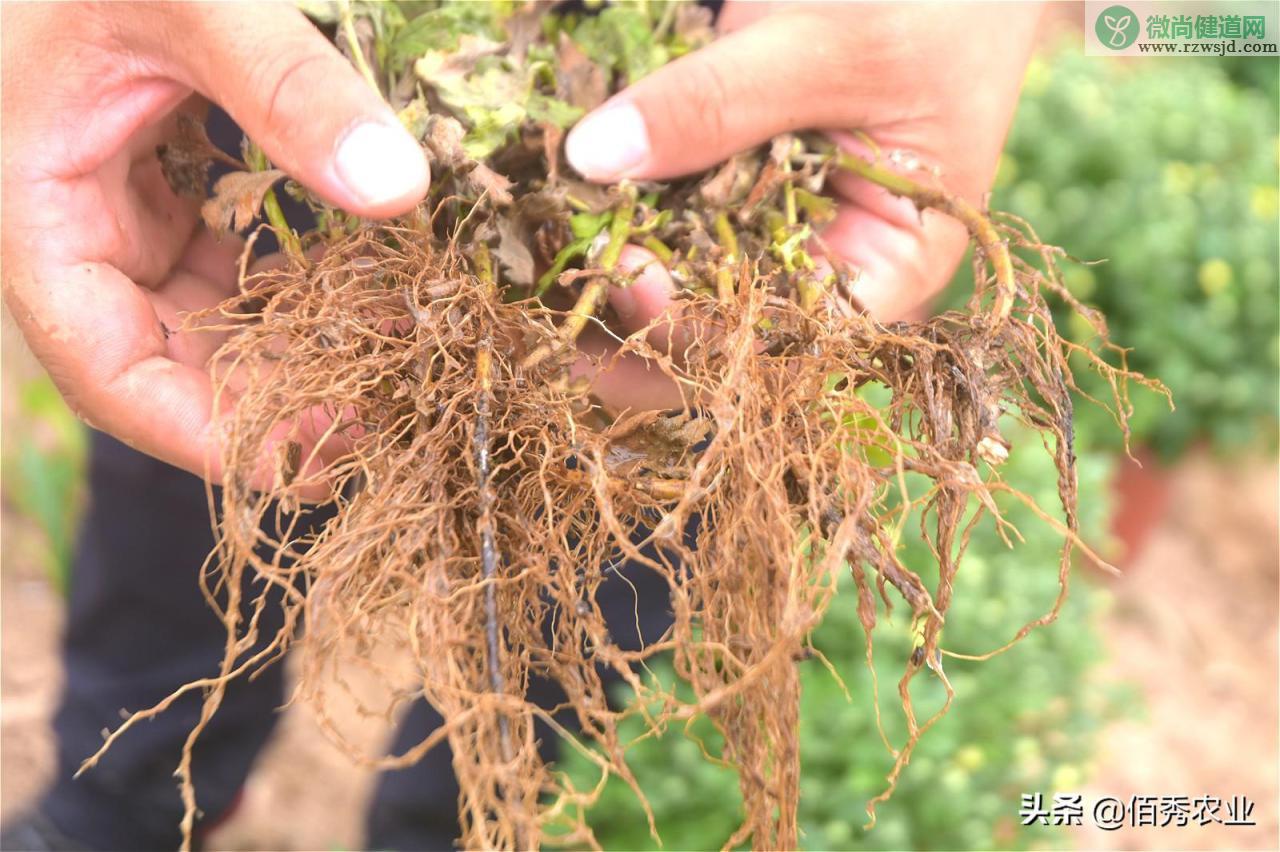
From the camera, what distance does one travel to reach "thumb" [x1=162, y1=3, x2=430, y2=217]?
0.90 metres

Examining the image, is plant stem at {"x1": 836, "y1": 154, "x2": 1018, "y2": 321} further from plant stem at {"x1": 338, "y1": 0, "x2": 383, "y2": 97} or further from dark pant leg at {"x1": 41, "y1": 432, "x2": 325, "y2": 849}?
dark pant leg at {"x1": 41, "y1": 432, "x2": 325, "y2": 849}

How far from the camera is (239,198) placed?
0.99 meters

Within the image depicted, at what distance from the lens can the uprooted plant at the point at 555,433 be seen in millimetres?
787

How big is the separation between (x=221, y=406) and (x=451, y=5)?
1.60 feet

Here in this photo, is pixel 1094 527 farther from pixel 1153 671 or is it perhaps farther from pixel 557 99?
pixel 557 99

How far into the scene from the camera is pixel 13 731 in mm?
2209

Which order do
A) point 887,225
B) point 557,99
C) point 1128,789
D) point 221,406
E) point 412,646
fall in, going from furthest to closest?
point 1128,789, point 887,225, point 557,99, point 221,406, point 412,646

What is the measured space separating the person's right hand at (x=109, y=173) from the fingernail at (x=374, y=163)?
0.05 metres

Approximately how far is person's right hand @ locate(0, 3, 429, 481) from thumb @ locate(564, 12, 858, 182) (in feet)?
0.84

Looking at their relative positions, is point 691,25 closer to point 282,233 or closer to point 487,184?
point 487,184

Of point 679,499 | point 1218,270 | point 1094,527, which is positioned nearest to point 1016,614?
point 1094,527

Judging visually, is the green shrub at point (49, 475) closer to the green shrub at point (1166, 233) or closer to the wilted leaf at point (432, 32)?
the wilted leaf at point (432, 32)

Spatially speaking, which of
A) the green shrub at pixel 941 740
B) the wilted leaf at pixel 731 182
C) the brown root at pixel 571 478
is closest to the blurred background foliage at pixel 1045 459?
the green shrub at pixel 941 740

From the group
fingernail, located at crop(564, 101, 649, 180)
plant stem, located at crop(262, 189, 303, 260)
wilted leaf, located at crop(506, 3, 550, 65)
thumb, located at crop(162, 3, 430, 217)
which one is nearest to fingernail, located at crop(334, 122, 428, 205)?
thumb, located at crop(162, 3, 430, 217)
